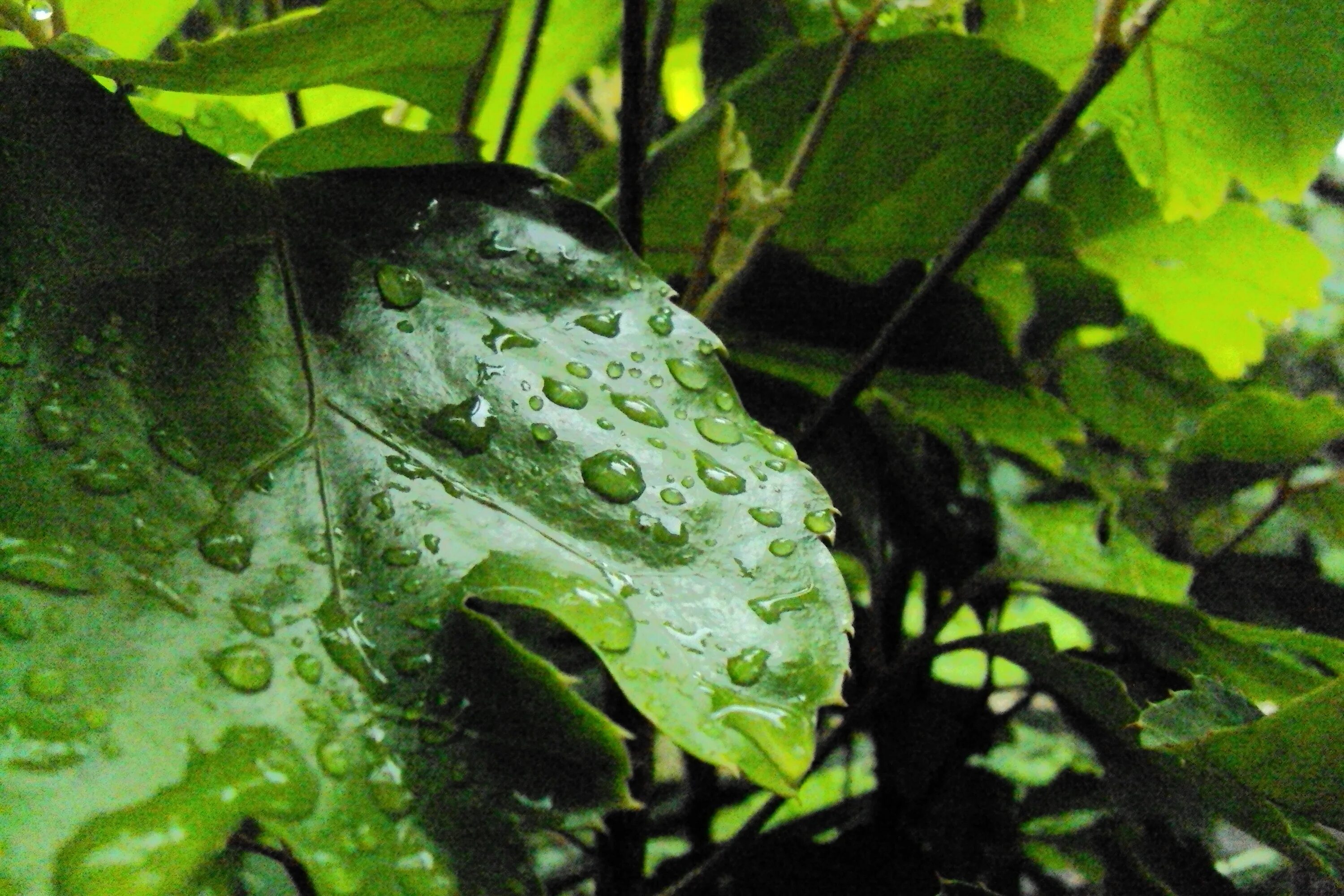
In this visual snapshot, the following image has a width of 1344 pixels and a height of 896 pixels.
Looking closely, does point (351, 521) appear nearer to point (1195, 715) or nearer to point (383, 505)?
point (383, 505)

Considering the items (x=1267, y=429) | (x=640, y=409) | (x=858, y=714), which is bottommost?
(x=858, y=714)

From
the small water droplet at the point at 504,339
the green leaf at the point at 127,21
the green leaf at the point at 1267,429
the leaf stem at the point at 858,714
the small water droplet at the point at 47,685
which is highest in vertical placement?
the green leaf at the point at 127,21

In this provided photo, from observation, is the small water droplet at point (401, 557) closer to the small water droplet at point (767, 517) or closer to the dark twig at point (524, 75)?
the small water droplet at point (767, 517)

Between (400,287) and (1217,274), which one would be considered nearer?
(400,287)

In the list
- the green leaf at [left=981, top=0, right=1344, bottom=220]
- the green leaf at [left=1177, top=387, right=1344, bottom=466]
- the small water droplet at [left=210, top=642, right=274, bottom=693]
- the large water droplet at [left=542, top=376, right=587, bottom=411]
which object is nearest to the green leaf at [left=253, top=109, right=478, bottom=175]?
the large water droplet at [left=542, top=376, right=587, bottom=411]

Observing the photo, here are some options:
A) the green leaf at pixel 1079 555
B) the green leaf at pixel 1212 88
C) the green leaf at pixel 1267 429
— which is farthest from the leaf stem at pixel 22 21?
the green leaf at pixel 1267 429

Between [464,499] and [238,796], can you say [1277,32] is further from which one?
[238,796]

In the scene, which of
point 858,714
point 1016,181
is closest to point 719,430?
point 1016,181
